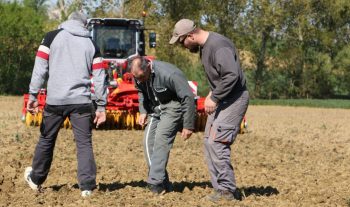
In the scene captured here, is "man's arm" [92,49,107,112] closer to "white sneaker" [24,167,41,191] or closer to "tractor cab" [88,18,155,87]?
"white sneaker" [24,167,41,191]

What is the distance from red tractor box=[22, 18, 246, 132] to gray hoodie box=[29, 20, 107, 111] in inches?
284

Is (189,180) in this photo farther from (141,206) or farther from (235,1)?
(235,1)

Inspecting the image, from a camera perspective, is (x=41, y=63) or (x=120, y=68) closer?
(x=41, y=63)

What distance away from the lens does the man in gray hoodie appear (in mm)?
6211

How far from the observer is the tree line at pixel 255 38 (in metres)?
28.3

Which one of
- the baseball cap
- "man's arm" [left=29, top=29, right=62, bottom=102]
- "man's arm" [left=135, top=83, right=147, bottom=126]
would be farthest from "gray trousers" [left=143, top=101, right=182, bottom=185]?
"man's arm" [left=29, top=29, right=62, bottom=102]

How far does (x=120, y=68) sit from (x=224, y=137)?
30.9 ft

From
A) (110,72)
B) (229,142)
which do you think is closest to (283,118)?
(110,72)

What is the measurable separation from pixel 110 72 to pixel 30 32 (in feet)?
45.7

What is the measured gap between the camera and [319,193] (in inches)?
278

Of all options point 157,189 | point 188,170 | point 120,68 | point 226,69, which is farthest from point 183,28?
point 120,68

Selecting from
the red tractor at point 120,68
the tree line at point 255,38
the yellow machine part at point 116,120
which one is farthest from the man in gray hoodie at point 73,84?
the tree line at point 255,38

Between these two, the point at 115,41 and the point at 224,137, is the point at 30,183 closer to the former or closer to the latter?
the point at 224,137

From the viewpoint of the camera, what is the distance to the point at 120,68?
15.4 metres
